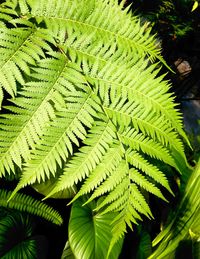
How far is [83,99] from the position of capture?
84cm

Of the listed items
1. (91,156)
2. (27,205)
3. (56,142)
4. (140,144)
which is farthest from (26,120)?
(27,205)

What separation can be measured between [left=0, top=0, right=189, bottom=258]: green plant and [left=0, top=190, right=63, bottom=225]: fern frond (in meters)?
0.62

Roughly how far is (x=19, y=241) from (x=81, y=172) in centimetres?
90

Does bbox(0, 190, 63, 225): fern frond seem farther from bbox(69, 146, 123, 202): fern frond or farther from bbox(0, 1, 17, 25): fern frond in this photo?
bbox(0, 1, 17, 25): fern frond

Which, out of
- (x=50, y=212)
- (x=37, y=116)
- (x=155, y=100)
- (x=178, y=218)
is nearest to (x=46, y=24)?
(x=37, y=116)

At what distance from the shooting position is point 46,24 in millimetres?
850

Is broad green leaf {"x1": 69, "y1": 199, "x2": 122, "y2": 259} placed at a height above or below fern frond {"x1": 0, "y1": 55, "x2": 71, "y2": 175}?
below

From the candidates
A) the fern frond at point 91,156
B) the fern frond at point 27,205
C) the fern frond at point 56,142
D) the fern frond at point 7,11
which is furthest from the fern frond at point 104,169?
the fern frond at point 27,205

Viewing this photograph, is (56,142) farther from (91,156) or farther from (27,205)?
(27,205)

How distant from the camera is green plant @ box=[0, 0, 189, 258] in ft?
2.53

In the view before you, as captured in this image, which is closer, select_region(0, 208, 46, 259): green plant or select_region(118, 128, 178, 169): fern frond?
select_region(118, 128, 178, 169): fern frond

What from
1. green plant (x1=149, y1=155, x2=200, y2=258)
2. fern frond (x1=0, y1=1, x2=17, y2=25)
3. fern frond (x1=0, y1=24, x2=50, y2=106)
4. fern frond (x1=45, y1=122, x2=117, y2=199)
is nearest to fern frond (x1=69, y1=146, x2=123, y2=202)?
fern frond (x1=45, y1=122, x2=117, y2=199)

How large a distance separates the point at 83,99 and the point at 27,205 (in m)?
0.84

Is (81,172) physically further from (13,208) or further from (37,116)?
(13,208)
